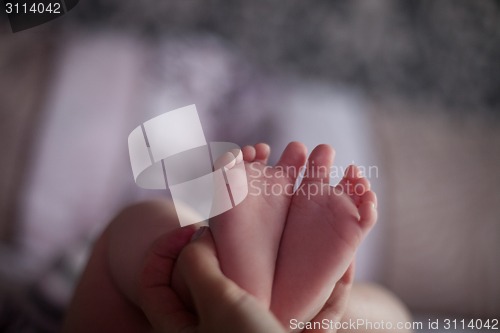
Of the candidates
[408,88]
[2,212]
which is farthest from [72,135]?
[408,88]

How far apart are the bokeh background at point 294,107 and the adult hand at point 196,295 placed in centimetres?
29

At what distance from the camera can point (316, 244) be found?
0.50 metres

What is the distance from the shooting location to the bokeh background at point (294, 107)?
0.81 meters

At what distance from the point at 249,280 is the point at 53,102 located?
54 centimetres

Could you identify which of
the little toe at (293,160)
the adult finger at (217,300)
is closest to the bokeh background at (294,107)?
the little toe at (293,160)

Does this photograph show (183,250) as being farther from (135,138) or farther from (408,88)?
(408,88)

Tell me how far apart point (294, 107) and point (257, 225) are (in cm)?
40

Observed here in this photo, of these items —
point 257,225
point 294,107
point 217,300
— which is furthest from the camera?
point 294,107

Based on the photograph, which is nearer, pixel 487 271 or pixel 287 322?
pixel 287 322

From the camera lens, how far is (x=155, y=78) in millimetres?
865

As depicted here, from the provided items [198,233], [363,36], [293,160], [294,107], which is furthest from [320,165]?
[363,36]

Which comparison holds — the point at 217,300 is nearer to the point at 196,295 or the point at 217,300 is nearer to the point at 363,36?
Answer: the point at 196,295

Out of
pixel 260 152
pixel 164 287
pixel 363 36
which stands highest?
pixel 363 36

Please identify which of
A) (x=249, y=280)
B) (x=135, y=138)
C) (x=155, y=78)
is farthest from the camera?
(x=155, y=78)
